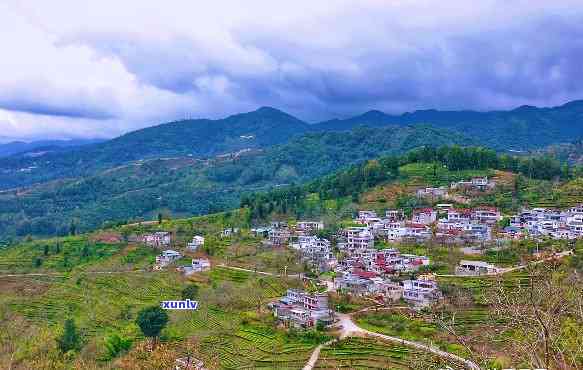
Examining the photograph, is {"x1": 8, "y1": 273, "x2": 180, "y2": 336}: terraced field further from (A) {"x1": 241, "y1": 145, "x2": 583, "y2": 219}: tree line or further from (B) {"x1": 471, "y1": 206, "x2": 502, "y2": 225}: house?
(B) {"x1": 471, "y1": 206, "x2": 502, "y2": 225}: house

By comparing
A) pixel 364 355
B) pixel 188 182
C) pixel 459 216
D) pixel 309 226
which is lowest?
pixel 364 355


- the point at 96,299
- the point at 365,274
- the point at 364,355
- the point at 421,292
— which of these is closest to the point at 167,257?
the point at 96,299

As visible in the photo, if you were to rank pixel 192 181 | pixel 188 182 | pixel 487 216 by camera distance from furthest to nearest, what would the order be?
pixel 192 181 → pixel 188 182 → pixel 487 216

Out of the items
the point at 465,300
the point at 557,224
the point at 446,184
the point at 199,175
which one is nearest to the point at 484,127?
the point at 199,175

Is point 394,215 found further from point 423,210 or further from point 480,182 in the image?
point 480,182

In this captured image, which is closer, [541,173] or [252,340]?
[252,340]

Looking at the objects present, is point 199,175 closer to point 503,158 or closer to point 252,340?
point 503,158

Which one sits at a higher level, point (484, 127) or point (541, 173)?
point (484, 127)
